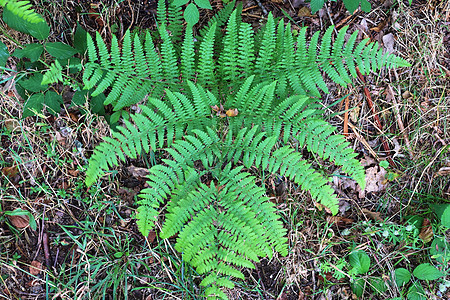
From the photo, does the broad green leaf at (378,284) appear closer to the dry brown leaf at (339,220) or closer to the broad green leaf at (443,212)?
the dry brown leaf at (339,220)

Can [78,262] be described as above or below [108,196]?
below

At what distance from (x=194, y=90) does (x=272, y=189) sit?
1.61 metres

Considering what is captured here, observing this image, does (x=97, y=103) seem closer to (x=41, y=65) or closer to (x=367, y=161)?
(x=41, y=65)

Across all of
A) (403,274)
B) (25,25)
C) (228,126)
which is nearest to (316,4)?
(228,126)

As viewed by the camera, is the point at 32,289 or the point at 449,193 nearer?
the point at 32,289

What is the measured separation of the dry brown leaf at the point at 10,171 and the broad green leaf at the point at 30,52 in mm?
1278

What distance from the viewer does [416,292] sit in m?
3.99

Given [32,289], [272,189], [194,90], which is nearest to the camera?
[194,90]

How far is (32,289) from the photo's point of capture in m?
3.80

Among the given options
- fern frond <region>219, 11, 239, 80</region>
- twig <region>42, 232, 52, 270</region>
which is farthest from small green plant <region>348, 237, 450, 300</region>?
twig <region>42, 232, 52, 270</region>

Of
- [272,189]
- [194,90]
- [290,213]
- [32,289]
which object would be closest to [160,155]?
[194,90]

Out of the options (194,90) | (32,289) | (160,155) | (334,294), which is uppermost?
(194,90)

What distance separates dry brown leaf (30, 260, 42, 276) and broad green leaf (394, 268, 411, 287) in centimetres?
412

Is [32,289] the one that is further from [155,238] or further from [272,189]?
[272,189]
